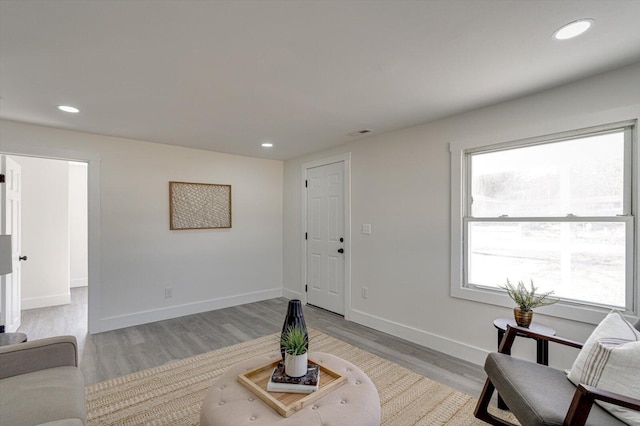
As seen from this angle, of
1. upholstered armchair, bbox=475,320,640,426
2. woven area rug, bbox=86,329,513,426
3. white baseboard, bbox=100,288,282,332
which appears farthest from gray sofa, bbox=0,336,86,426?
white baseboard, bbox=100,288,282,332

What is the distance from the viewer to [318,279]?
449 cm

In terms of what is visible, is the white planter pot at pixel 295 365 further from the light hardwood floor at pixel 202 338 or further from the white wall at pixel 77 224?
the white wall at pixel 77 224

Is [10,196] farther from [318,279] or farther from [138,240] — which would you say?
[318,279]

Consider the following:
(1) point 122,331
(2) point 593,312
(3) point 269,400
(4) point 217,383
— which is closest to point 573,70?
(2) point 593,312

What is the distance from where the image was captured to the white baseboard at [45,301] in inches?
173

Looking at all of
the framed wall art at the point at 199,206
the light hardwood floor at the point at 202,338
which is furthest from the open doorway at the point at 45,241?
the framed wall art at the point at 199,206

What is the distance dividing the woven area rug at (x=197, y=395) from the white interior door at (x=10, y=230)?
5.46 ft

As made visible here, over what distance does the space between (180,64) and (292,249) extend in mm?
3450

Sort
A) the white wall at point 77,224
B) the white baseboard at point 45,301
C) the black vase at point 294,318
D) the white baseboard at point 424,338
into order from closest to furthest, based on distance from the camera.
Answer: the black vase at point 294,318 → the white baseboard at point 424,338 → the white baseboard at point 45,301 → the white wall at point 77,224

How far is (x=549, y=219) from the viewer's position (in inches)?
94.1

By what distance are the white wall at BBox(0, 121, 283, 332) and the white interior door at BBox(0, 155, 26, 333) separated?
341 millimetres

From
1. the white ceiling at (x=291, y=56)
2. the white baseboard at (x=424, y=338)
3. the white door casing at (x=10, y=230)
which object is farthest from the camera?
the white door casing at (x=10, y=230)

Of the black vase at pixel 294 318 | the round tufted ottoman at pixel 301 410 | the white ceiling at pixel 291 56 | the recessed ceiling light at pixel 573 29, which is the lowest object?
the round tufted ottoman at pixel 301 410

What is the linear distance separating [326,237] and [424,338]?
1824 millimetres
